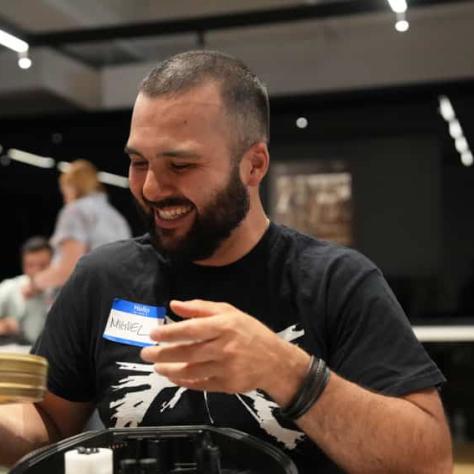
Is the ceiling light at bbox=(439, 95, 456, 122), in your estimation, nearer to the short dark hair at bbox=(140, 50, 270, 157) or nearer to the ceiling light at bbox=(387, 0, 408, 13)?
the ceiling light at bbox=(387, 0, 408, 13)

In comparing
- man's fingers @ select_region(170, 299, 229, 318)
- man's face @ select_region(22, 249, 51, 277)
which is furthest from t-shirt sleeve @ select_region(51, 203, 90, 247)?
man's fingers @ select_region(170, 299, 229, 318)

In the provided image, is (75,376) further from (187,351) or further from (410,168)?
(410,168)

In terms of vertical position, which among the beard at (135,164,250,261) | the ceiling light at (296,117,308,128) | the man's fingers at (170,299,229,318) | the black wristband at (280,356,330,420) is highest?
the ceiling light at (296,117,308,128)

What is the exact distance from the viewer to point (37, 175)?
21.9ft

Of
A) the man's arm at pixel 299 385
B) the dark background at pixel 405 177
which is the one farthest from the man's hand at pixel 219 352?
the dark background at pixel 405 177

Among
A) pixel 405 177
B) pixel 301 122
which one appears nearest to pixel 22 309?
pixel 301 122

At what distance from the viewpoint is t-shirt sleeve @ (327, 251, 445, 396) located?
103 centimetres

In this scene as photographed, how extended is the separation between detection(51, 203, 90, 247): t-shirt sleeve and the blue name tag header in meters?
2.51

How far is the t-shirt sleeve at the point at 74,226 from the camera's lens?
363 cm

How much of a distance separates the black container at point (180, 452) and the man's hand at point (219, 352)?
0.07 m

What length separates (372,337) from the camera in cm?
107

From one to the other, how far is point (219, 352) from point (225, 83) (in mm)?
480

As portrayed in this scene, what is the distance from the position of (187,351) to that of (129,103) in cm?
561

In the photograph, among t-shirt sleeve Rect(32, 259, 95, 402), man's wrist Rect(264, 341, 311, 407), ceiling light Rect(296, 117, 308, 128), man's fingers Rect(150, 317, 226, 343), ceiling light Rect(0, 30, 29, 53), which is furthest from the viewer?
ceiling light Rect(296, 117, 308, 128)
